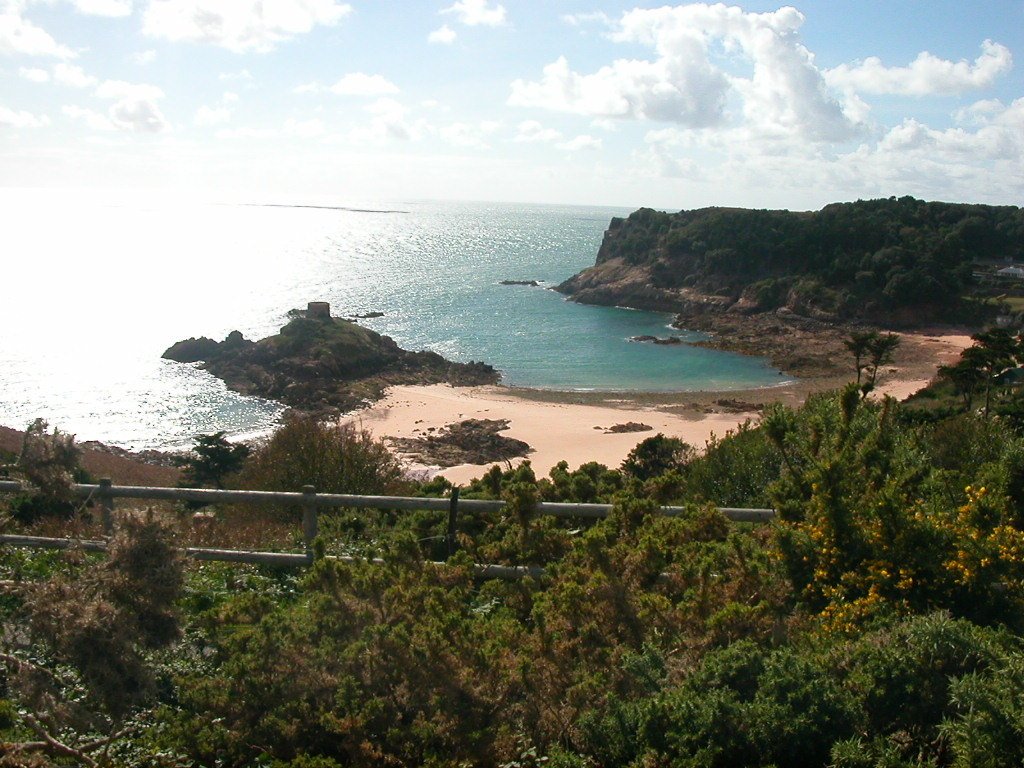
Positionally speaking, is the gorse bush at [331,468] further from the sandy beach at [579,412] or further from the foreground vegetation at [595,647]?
the sandy beach at [579,412]

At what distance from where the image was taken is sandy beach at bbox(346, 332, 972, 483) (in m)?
29.7

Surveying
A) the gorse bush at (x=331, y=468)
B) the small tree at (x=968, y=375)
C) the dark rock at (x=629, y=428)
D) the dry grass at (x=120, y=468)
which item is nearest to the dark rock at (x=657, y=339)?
the dark rock at (x=629, y=428)

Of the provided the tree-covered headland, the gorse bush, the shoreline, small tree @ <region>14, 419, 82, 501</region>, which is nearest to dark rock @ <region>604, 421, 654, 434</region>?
the shoreline

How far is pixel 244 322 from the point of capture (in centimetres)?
6388

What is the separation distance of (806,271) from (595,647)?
2667 inches

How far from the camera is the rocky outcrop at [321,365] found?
40281mm

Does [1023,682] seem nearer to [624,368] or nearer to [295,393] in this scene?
[295,393]

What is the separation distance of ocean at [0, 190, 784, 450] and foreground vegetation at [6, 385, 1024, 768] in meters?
30.9

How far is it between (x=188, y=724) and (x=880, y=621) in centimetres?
351

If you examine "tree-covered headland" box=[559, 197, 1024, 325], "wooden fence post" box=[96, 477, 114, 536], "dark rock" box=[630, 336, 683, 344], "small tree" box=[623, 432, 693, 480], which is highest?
"tree-covered headland" box=[559, 197, 1024, 325]

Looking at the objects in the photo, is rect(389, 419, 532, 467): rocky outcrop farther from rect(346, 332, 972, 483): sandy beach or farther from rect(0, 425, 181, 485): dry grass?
rect(0, 425, 181, 485): dry grass

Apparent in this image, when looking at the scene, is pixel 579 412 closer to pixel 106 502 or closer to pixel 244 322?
pixel 106 502

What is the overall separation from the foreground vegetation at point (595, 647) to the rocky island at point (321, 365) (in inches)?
1301

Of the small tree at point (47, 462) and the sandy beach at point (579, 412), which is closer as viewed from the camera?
the small tree at point (47, 462)
